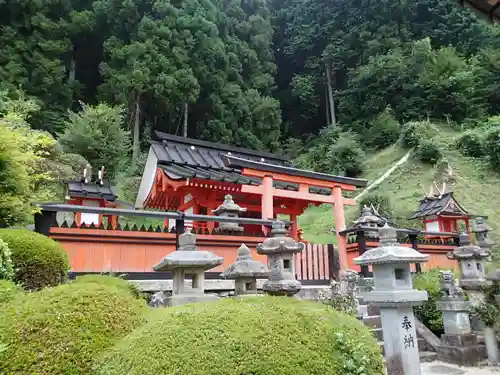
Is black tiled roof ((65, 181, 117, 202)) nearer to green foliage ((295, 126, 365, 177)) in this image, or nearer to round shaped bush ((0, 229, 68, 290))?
round shaped bush ((0, 229, 68, 290))

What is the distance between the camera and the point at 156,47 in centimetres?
2392

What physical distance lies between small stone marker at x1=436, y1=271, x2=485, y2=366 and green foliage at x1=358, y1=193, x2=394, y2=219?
10663 mm

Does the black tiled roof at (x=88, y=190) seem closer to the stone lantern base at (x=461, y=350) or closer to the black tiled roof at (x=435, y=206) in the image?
the stone lantern base at (x=461, y=350)

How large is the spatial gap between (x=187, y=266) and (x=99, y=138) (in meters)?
18.3

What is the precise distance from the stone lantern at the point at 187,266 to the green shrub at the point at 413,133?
22.7m

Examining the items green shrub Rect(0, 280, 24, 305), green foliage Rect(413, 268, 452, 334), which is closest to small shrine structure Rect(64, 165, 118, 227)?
green shrub Rect(0, 280, 24, 305)

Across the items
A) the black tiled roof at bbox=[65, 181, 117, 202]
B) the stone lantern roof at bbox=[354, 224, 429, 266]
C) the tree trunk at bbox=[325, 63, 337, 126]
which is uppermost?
the tree trunk at bbox=[325, 63, 337, 126]

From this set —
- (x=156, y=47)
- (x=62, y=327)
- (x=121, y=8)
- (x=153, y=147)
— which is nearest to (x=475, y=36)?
(x=156, y=47)

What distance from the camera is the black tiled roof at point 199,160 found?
1192cm

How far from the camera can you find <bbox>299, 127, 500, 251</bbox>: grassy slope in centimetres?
1859

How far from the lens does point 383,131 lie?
28.2 metres

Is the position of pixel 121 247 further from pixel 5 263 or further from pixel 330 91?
pixel 330 91

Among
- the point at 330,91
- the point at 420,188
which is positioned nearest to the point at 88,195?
the point at 420,188

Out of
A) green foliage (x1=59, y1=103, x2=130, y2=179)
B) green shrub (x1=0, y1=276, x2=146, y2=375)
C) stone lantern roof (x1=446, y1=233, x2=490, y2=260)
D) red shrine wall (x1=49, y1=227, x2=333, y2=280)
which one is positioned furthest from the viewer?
green foliage (x1=59, y1=103, x2=130, y2=179)
